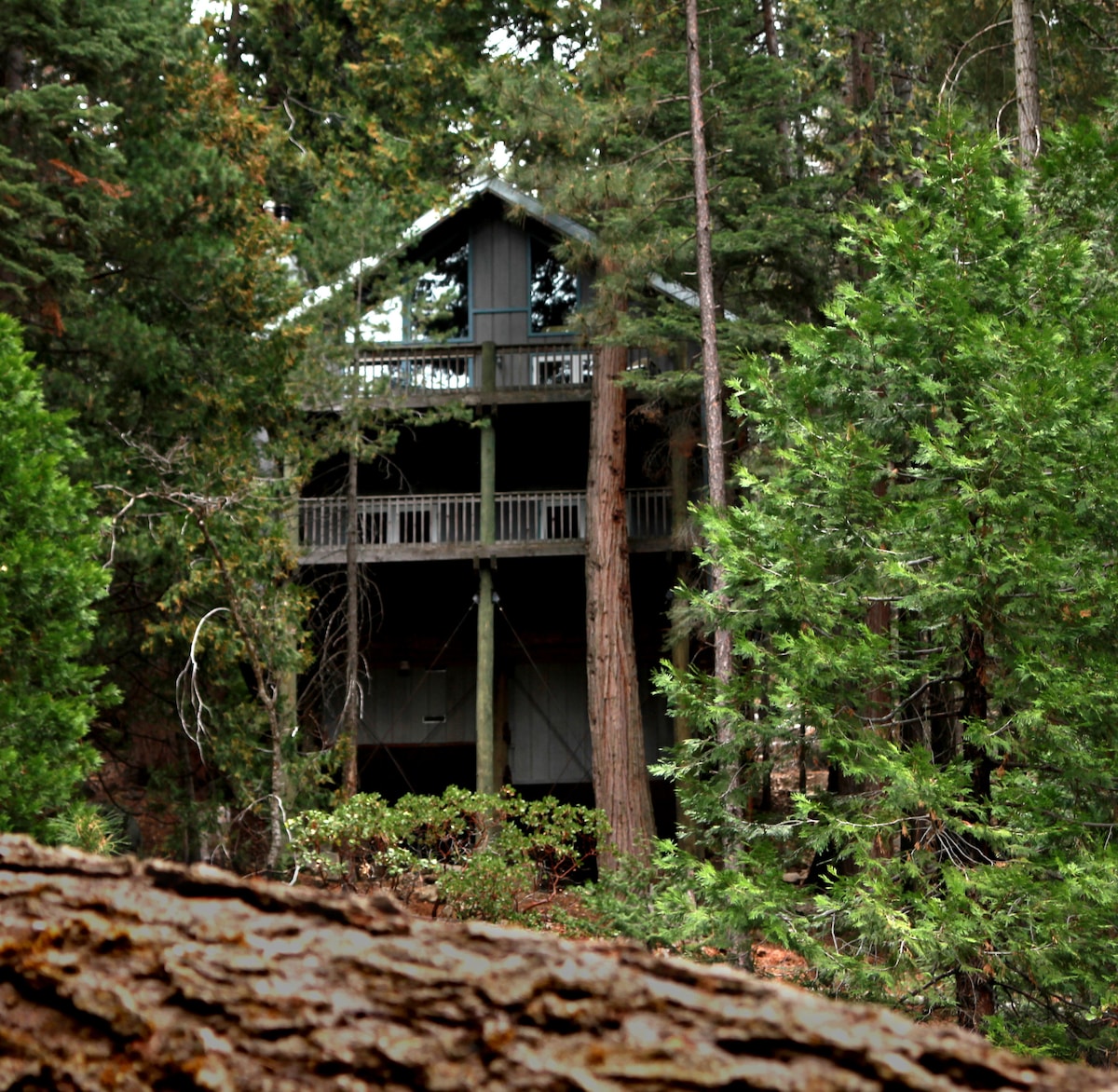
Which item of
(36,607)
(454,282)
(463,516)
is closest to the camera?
(36,607)

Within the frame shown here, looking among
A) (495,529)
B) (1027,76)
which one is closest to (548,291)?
(495,529)

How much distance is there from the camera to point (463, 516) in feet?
64.8

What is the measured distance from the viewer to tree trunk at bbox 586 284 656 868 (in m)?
17.1

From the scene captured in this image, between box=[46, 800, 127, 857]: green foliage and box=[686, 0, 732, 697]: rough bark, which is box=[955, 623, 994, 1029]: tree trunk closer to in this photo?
box=[686, 0, 732, 697]: rough bark

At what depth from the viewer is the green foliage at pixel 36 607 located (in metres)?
8.91

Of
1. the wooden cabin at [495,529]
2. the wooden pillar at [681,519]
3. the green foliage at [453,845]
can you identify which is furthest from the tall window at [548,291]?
the green foliage at [453,845]

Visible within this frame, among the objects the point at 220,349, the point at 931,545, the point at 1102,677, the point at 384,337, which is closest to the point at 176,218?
the point at 220,349

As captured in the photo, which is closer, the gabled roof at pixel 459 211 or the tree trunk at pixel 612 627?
the tree trunk at pixel 612 627

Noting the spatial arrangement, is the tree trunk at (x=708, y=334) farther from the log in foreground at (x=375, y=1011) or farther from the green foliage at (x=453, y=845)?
the log in foreground at (x=375, y=1011)

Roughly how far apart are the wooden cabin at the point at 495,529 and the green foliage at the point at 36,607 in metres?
10.3

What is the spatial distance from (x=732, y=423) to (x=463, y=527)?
4.40 metres

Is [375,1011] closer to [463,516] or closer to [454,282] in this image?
[463,516]

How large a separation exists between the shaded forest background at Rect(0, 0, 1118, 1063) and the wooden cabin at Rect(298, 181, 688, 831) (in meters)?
1.55

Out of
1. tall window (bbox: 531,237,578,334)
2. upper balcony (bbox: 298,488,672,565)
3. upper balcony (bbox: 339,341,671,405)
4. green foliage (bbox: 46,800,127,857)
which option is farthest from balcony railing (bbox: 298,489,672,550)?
green foliage (bbox: 46,800,127,857)
